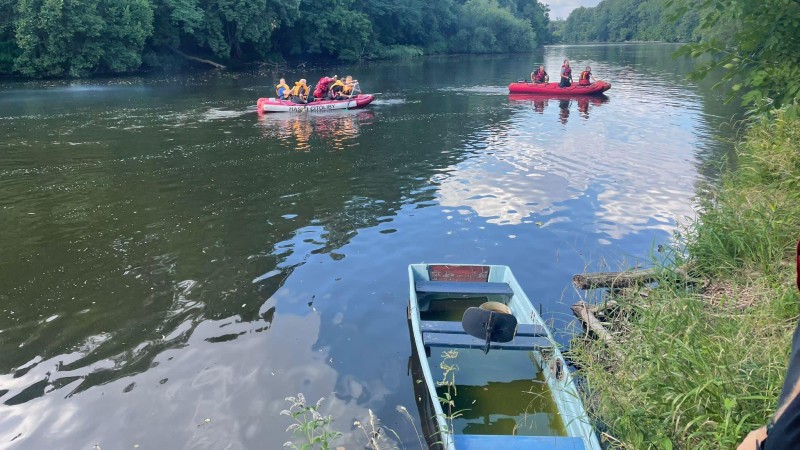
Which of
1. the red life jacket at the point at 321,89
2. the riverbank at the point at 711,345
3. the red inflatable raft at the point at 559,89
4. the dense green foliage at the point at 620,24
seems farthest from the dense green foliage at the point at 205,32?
the dense green foliage at the point at 620,24

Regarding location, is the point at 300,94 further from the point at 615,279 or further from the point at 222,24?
the point at 222,24

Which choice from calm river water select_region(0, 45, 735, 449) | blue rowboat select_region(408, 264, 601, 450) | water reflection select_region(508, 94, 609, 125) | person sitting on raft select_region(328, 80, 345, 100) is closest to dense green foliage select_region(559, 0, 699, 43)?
water reflection select_region(508, 94, 609, 125)

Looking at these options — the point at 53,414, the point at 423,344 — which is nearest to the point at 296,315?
the point at 423,344

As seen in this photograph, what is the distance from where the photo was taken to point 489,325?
486 cm

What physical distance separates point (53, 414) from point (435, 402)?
3.43 meters

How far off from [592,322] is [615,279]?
2.96ft

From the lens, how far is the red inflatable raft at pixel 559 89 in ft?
81.0

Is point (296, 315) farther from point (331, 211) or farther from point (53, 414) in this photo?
point (331, 211)

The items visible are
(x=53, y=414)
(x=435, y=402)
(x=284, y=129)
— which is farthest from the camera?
(x=284, y=129)

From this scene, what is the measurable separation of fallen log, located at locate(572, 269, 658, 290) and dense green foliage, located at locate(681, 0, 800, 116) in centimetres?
202

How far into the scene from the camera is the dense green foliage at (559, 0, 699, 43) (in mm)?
122350

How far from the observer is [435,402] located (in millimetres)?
4410

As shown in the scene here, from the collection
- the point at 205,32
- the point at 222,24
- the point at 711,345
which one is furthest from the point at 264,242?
the point at 222,24

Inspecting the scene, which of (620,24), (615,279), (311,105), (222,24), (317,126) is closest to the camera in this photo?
(615,279)
